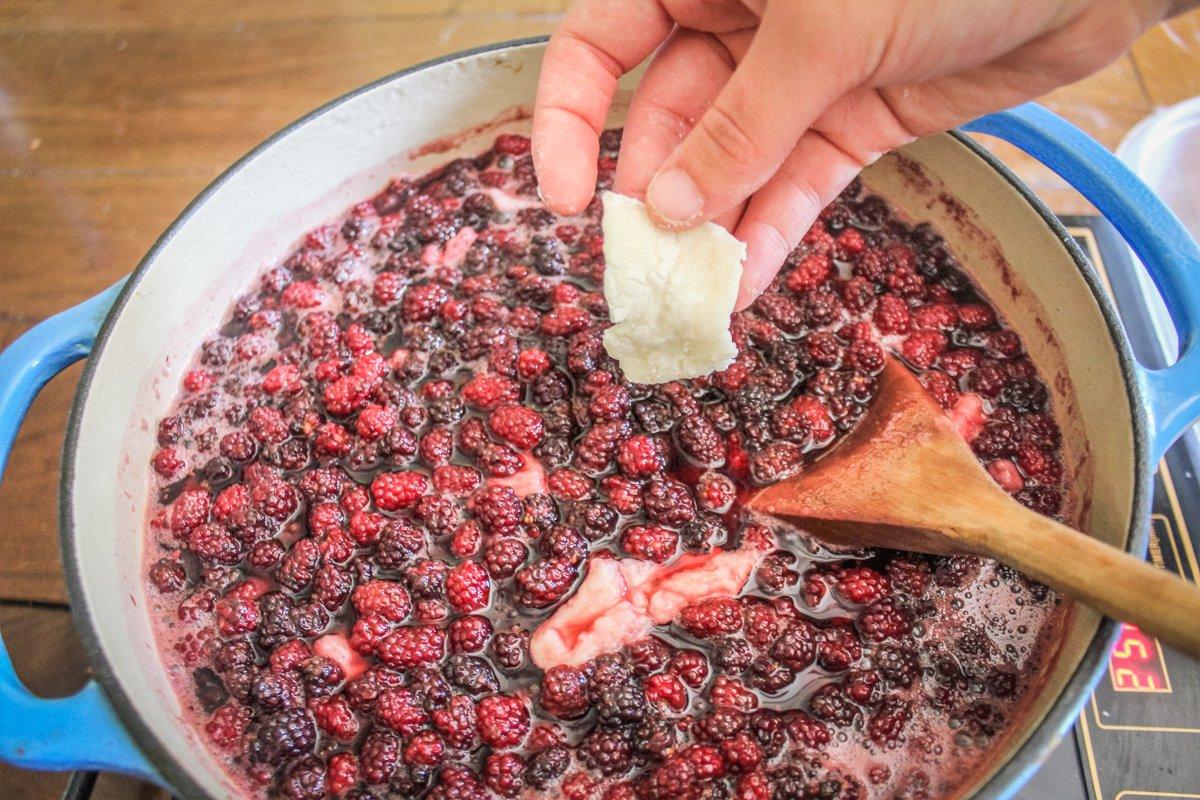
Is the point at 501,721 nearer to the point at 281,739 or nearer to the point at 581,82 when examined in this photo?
the point at 281,739

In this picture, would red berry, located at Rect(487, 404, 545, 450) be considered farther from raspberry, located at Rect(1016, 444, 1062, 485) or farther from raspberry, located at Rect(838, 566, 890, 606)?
raspberry, located at Rect(1016, 444, 1062, 485)

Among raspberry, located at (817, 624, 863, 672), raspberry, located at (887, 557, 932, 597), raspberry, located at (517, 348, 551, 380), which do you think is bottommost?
raspberry, located at (817, 624, 863, 672)

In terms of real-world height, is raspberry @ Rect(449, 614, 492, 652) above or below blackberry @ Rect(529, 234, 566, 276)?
below

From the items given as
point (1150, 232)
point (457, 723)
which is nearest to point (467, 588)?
point (457, 723)

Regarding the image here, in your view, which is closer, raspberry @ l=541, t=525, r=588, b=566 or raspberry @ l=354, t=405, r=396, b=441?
raspberry @ l=541, t=525, r=588, b=566

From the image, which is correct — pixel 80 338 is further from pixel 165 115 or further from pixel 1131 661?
pixel 1131 661

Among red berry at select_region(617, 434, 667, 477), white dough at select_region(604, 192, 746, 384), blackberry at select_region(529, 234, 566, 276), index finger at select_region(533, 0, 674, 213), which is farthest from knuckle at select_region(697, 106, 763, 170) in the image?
blackberry at select_region(529, 234, 566, 276)

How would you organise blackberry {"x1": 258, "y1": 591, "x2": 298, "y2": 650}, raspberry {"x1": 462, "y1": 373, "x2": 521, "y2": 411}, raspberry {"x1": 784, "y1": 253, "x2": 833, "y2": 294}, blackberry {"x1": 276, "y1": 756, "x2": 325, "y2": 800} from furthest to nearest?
raspberry {"x1": 784, "y1": 253, "x2": 833, "y2": 294}
raspberry {"x1": 462, "y1": 373, "x2": 521, "y2": 411}
blackberry {"x1": 258, "y1": 591, "x2": 298, "y2": 650}
blackberry {"x1": 276, "y1": 756, "x2": 325, "y2": 800}
